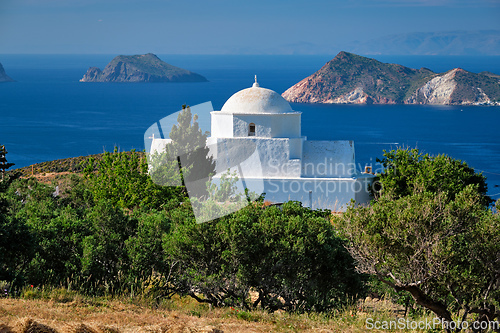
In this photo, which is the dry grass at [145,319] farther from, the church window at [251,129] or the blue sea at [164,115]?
the blue sea at [164,115]

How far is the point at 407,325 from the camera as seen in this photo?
372 inches

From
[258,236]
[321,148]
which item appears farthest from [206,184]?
[258,236]

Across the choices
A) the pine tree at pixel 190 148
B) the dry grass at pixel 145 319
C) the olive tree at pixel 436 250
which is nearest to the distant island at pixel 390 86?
the pine tree at pixel 190 148

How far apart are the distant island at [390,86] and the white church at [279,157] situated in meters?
139

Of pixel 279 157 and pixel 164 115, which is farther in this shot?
pixel 164 115

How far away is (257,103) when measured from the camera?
27.2 m

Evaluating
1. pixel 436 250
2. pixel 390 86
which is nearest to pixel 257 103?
pixel 436 250

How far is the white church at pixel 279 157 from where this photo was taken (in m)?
26.3

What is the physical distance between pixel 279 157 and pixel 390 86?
14938 cm

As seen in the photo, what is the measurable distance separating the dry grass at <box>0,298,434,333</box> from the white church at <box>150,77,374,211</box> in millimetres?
15821

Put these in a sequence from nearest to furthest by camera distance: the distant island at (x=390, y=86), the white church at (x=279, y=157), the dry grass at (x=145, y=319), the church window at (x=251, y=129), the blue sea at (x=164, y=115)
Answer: the dry grass at (x=145, y=319), the white church at (x=279, y=157), the church window at (x=251, y=129), the blue sea at (x=164, y=115), the distant island at (x=390, y=86)

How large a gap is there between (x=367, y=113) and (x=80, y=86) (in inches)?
4112

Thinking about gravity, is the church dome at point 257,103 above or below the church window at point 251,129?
above

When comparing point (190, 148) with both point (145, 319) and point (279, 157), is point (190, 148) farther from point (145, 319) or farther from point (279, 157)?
point (145, 319)
